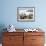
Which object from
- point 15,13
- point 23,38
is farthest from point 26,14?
point 23,38

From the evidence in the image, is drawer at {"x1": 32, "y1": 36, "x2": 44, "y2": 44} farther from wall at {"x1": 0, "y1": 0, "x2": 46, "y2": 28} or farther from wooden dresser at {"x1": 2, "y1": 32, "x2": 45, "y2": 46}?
wall at {"x1": 0, "y1": 0, "x2": 46, "y2": 28}

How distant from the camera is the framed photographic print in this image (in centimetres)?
449

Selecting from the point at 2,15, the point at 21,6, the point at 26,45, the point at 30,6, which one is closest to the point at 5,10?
the point at 2,15

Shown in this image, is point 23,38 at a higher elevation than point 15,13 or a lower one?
lower

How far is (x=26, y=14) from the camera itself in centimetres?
452

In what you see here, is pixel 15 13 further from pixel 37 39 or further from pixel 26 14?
pixel 37 39

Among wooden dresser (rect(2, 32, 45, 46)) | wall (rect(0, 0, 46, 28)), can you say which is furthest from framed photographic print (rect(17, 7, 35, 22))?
wooden dresser (rect(2, 32, 45, 46))

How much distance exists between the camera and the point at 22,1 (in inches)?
176

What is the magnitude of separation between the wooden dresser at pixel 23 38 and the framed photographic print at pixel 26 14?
66 centimetres

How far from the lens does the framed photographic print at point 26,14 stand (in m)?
4.49

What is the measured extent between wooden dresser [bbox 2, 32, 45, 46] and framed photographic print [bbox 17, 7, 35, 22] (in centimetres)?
66

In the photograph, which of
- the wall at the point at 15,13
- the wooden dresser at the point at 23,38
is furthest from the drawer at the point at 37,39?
the wall at the point at 15,13

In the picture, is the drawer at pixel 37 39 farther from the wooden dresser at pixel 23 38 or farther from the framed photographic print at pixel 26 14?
the framed photographic print at pixel 26 14

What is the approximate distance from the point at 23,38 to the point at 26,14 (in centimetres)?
90
